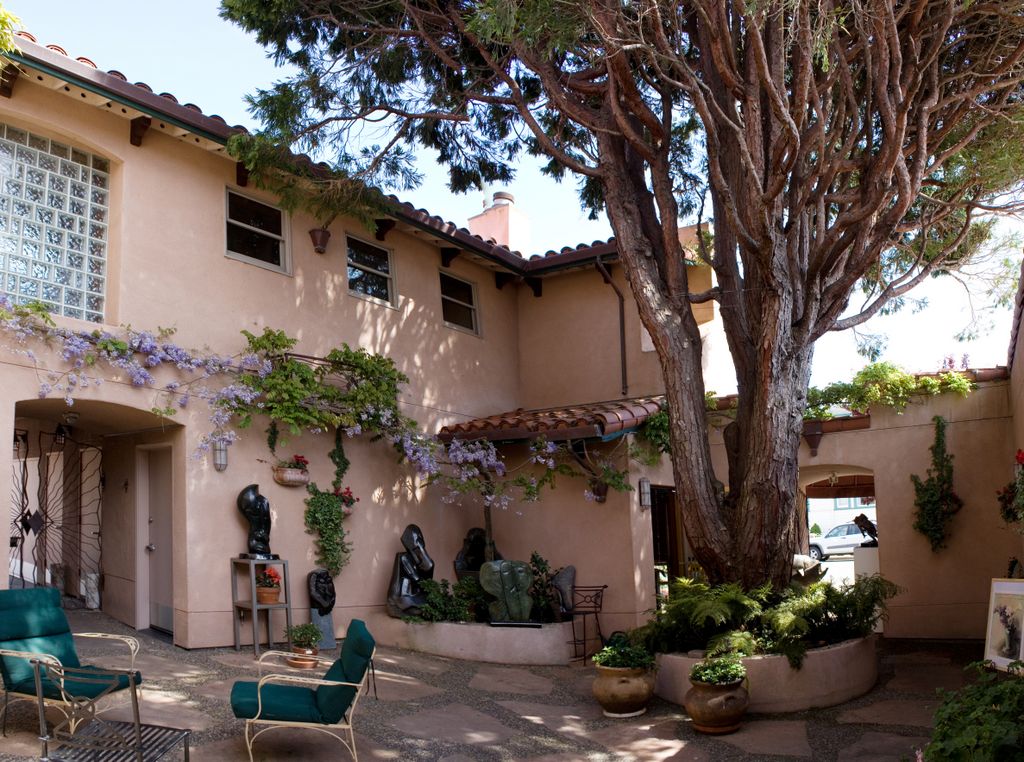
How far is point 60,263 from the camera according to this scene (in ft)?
29.4

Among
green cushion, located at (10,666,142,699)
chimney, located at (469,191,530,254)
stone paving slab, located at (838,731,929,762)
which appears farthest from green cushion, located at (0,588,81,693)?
chimney, located at (469,191,530,254)

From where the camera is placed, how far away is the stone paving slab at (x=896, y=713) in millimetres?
7562

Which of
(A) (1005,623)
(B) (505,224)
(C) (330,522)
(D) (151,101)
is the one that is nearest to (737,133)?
(A) (1005,623)

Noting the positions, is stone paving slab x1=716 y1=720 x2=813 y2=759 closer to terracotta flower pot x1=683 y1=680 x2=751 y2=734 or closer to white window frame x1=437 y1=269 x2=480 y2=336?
terracotta flower pot x1=683 y1=680 x2=751 y2=734

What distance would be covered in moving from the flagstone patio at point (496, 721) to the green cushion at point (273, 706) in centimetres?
39

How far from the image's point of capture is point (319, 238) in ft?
37.3

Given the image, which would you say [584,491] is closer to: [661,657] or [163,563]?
[661,657]

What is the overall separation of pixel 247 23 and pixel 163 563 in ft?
20.3

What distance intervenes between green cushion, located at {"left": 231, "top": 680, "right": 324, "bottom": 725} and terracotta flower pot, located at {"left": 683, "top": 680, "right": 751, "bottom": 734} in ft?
10.6

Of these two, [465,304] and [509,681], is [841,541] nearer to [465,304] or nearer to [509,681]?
[465,304]

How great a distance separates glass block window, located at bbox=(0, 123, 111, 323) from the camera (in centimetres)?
866

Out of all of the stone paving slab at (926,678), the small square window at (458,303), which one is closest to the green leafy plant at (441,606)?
the small square window at (458,303)

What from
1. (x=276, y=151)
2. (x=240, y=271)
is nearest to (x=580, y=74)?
(x=276, y=151)

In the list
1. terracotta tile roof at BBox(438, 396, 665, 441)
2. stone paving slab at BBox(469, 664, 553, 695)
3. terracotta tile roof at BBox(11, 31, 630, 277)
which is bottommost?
stone paving slab at BBox(469, 664, 553, 695)
